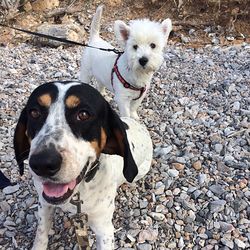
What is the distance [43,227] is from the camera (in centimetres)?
332

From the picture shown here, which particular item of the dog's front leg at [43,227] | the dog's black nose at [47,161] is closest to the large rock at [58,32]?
the dog's front leg at [43,227]

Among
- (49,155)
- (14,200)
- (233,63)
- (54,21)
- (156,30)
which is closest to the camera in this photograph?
(49,155)

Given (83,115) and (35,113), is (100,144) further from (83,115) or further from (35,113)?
(35,113)

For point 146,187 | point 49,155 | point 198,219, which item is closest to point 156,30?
point 146,187

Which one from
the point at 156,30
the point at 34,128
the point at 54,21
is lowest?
the point at 54,21

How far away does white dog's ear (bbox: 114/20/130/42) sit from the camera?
16.5 feet

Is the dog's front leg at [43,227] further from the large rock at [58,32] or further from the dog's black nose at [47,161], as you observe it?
the large rock at [58,32]

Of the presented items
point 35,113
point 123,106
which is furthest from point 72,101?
point 123,106

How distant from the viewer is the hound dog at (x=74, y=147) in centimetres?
237

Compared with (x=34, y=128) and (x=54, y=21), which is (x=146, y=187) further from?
(x=54, y=21)

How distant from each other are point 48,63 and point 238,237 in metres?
4.17

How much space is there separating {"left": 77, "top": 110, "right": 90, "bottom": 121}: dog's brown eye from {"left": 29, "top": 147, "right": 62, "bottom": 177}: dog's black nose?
328 mm

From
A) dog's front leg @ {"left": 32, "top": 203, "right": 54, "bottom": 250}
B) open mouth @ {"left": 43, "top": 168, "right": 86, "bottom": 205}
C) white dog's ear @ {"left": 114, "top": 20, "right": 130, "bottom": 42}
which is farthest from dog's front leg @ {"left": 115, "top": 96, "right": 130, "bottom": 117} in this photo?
open mouth @ {"left": 43, "top": 168, "right": 86, "bottom": 205}

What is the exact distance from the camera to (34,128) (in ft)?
8.45
